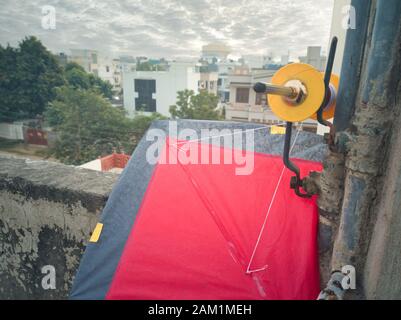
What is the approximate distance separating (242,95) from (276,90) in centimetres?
1512

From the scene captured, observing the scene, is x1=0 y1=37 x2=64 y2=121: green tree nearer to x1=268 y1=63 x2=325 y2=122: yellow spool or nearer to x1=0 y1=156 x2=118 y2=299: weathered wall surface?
x1=0 y1=156 x2=118 y2=299: weathered wall surface

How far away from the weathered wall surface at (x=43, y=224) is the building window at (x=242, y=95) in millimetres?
14404

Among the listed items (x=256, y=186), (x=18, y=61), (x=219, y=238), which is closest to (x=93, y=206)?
(x=219, y=238)

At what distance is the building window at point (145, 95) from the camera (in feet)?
74.7

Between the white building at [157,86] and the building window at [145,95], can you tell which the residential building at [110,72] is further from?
the building window at [145,95]

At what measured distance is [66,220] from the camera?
1.66 m

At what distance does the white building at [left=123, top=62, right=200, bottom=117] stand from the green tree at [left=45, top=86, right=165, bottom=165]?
20.3 feet

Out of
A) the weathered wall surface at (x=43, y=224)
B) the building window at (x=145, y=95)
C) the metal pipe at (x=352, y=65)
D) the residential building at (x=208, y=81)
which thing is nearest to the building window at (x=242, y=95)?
the residential building at (x=208, y=81)

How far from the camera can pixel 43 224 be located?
1709 millimetres

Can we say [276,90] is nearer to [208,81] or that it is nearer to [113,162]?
[113,162]

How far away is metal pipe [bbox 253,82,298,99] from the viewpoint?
94cm

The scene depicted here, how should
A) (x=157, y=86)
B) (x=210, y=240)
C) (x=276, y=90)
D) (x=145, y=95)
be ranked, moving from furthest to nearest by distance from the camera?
(x=145, y=95)
(x=157, y=86)
(x=210, y=240)
(x=276, y=90)
